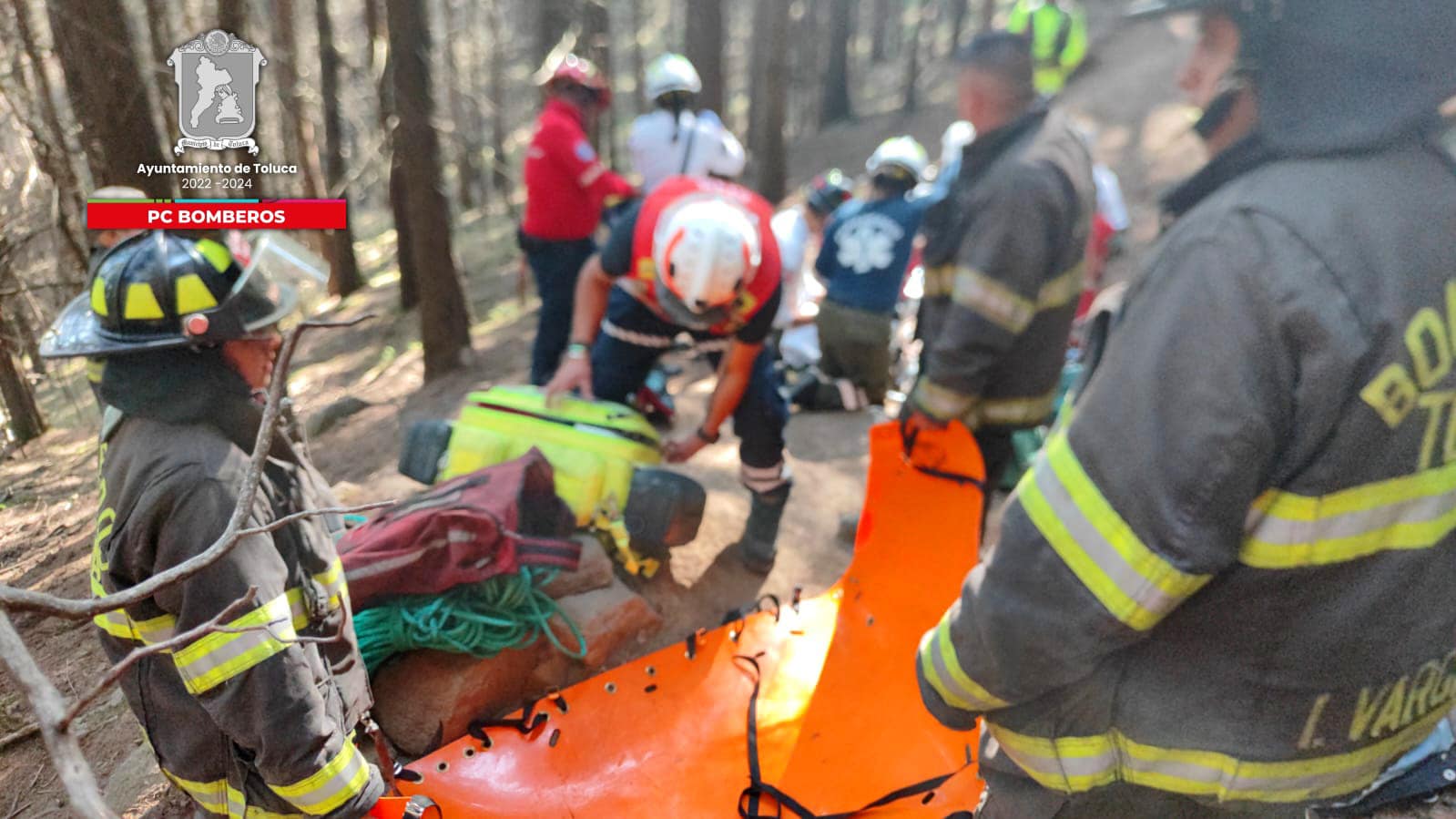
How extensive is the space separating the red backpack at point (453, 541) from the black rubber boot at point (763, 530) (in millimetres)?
966

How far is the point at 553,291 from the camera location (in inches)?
206

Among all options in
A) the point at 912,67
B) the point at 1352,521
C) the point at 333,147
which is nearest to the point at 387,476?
the point at 1352,521

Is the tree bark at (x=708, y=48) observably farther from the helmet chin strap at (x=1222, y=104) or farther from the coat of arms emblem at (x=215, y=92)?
the helmet chin strap at (x=1222, y=104)

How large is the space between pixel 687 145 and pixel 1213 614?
197 inches

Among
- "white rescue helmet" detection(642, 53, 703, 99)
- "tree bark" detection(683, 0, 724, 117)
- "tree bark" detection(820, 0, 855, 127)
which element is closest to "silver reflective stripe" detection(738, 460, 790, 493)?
"white rescue helmet" detection(642, 53, 703, 99)

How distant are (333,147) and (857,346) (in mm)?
6560

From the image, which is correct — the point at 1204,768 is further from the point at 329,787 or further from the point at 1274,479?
the point at 329,787

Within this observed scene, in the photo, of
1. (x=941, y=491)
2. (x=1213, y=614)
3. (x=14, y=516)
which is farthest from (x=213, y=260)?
(x=941, y=491)

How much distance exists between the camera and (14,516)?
2.40 meters

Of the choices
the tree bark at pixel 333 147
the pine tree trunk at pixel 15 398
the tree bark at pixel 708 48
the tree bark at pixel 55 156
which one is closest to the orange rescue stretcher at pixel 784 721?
the pine tree trunk at pixel 15 398

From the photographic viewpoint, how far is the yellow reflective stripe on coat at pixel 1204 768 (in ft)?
4.27

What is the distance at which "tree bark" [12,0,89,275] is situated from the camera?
2980 millimetres

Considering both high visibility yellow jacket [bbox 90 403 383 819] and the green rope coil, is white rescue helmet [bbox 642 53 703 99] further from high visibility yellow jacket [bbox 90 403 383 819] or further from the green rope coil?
high visibility yellow jacket [bbox 90 403 383 819]

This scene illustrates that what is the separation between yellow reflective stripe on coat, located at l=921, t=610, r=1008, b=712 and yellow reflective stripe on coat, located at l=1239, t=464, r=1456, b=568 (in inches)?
19.3
